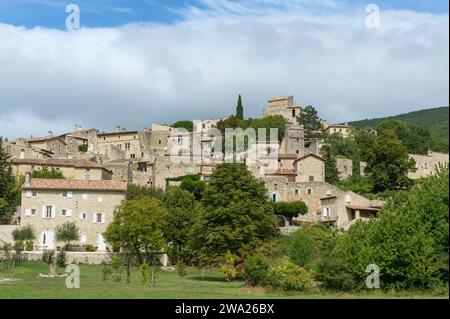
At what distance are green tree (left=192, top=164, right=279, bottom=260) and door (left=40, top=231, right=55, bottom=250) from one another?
15.4 m

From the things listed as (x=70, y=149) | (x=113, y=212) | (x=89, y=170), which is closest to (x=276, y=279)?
(x=113, y=212)

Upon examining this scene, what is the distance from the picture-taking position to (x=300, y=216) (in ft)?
234

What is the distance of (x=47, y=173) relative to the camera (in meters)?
74.3

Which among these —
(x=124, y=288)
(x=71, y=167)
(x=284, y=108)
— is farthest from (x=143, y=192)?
(x=284, y=108)

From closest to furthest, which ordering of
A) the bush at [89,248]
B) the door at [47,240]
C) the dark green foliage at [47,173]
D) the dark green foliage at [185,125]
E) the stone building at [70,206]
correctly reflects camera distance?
the bush at [89,248] → the door at [47,240] → the stone building at [70,206] → the dark green foliage at [47,173] → the dark green foliage at [185,125]

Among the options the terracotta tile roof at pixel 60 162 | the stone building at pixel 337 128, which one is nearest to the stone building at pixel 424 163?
the stone building at pixel 337 128

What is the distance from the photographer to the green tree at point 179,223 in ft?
175

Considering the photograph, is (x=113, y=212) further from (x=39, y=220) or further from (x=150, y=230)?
(x=150, y=230)

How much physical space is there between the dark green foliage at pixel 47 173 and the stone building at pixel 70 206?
13855 millimetres

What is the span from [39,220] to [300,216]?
2604cm

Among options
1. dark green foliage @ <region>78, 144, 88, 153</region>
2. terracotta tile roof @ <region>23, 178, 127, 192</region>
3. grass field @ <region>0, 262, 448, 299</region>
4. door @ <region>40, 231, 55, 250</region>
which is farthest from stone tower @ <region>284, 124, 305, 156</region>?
grass field @ <region>0, 262, 448, 299</region>

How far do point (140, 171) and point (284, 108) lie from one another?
40.9 meters

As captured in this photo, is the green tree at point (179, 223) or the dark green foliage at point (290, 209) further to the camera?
the dark green foliage at point (290, 209)

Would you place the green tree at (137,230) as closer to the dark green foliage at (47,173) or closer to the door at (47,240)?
the door at (47,240)
